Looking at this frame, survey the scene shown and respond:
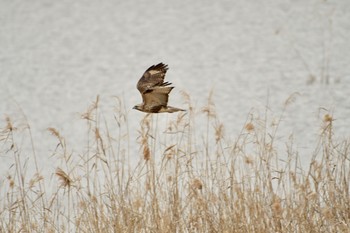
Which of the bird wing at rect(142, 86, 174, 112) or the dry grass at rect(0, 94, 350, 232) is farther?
the dry grass at rect(0, 94, 350, 232)

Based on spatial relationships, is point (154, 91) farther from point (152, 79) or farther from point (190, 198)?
point (190, 198)

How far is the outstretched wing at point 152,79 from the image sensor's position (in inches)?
193

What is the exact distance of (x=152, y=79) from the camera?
494 cm

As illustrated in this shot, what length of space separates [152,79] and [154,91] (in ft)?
0.31

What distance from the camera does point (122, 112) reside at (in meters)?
5.42

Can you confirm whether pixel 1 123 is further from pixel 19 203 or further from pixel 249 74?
pixel 19 203

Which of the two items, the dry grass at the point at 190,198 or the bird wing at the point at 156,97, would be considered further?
the dry grass at the point at 190,198

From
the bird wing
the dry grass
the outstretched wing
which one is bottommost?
the dry grass

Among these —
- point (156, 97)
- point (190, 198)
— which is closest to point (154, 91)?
point (156, 97)

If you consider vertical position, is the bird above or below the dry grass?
above

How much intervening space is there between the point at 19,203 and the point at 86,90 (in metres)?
7.81

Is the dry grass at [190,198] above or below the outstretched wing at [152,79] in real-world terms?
below

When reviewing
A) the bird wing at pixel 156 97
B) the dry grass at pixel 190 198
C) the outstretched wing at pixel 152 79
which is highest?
the outstretched wing at pixel 152 79

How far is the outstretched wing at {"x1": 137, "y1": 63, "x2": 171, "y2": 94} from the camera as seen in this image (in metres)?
4.91
